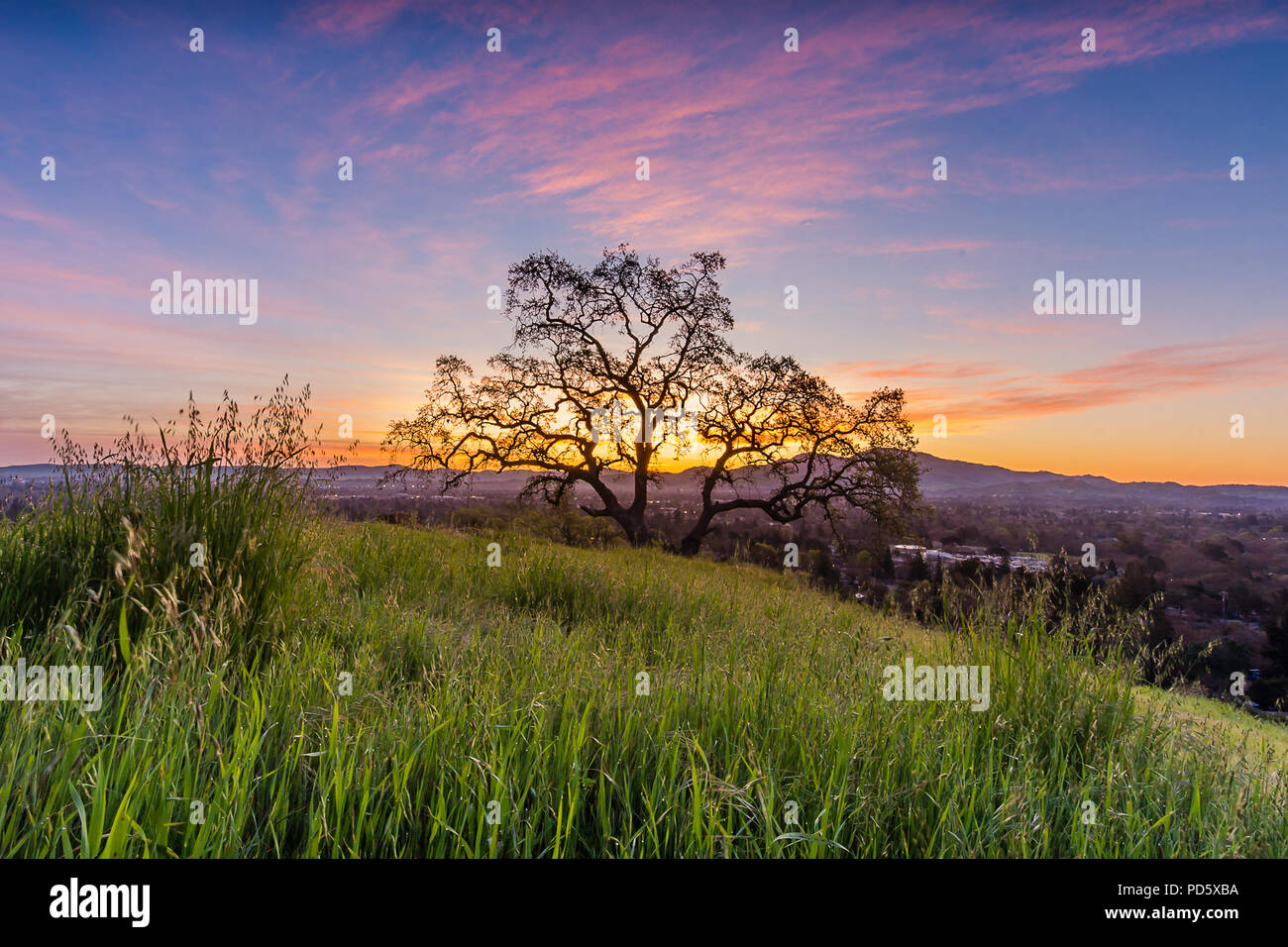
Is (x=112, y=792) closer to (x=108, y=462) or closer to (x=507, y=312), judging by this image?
(x=108, y=462)

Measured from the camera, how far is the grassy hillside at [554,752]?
2.27 meters

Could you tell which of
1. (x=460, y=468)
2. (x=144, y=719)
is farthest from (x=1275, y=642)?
(x=460, y=468)

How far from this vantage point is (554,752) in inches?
112

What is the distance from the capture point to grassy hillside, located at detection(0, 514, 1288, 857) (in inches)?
89.2

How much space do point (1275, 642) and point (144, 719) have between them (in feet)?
61.4
